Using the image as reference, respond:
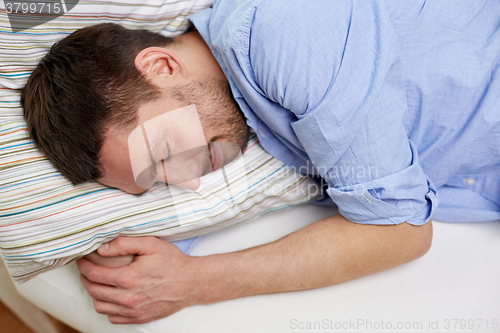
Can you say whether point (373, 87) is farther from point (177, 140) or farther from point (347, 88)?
point (177, 140)

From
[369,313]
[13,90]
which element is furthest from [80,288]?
[369,313]

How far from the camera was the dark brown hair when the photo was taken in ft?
2.60

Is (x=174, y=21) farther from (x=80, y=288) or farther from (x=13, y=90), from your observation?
(x=80, y=288)

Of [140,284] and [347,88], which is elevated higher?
[347,88]

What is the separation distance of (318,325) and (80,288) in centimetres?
59

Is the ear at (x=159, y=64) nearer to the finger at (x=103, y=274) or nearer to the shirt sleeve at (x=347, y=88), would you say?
the shirt sleeve at (x=347, y=88)

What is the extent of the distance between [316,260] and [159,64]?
557 millimetres

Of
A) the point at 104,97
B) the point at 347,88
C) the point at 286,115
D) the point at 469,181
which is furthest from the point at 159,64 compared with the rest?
the point at 469,181

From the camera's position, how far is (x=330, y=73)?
0.74 m

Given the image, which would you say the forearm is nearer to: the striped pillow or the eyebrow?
the striped pillow

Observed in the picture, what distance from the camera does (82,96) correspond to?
0.79 metres

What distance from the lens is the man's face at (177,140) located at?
799mm

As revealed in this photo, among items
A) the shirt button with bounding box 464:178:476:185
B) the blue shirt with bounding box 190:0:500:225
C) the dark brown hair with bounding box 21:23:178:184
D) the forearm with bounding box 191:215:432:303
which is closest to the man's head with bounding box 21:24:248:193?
the dark brown hair with bounding box 21:23:178:184

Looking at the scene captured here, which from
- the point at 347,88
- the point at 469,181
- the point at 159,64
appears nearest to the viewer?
the point at 347,88
